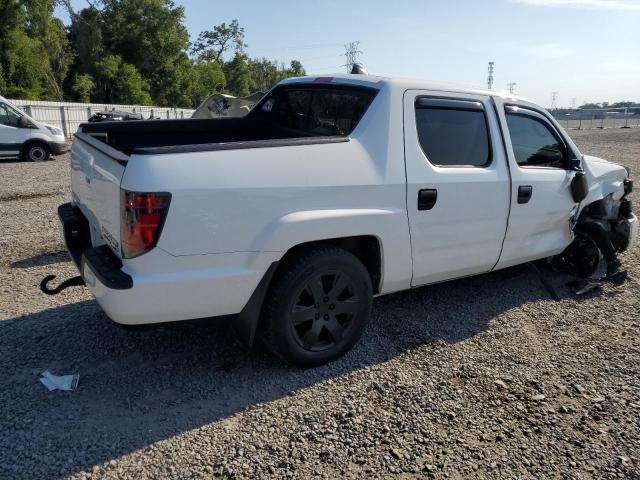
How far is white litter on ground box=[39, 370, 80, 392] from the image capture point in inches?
131

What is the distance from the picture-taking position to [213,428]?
299cm

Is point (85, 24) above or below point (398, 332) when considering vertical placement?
above

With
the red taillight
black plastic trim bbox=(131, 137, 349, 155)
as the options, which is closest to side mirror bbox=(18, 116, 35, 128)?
black plastic trim bbox=(131, 137, 349, 155)

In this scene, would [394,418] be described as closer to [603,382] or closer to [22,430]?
[603,382]

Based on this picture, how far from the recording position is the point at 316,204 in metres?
Result: 3.23

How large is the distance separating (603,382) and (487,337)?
0.87 m

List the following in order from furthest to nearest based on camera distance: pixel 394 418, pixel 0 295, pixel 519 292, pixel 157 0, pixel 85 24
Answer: pixel 157 0 < pixel 85 24 < pixel 519 292 < pixel 0 295 < pixel 394 418

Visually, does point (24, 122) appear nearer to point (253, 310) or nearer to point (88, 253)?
point (88, 253)

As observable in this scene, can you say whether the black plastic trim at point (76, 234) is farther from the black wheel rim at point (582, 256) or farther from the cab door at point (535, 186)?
the black wheel rim at point (582, 256)

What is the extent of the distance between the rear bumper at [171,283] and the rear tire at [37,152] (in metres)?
14.7

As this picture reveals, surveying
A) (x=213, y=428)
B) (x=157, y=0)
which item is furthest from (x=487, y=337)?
(x=157, y=0)

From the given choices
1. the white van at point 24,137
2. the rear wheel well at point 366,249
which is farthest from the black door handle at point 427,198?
the white van at point 24,137

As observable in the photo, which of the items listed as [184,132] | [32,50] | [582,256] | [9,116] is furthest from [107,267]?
[32,50]

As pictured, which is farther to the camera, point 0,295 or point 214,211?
point 0,295
